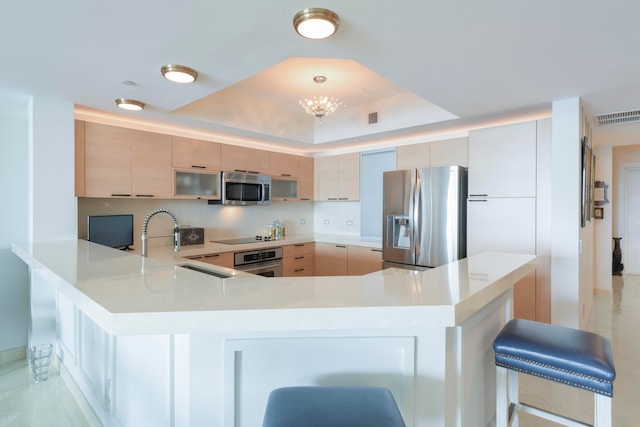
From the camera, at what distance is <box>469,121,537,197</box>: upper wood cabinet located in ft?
9.80

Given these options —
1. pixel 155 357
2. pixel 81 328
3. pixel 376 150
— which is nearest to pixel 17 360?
pixel 81 328

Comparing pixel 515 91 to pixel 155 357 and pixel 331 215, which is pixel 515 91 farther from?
pixel 331 215

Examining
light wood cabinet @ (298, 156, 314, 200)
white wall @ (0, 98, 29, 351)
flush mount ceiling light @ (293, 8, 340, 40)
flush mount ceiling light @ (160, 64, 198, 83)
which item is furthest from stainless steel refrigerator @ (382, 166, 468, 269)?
white wall @ (0, 98, 29, 351)

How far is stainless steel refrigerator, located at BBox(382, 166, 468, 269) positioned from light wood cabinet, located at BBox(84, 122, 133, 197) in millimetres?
2880

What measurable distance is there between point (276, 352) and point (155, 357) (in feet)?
1.88

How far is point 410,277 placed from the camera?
1.45m

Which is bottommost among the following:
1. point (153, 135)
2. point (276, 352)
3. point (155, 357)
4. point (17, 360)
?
point (17, 360)

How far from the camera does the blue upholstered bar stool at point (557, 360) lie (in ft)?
4.10

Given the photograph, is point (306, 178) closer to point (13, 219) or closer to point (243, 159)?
point (243, 159)

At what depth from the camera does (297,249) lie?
14.7 ft

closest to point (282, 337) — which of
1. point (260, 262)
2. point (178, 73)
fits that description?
point (178, 73)

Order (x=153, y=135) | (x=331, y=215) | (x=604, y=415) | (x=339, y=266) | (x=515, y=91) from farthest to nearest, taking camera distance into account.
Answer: (x=331, y=215)
(x=339, y=266)
(x=153, y=135)
(x=515, y=91)
(x=604, y=415)

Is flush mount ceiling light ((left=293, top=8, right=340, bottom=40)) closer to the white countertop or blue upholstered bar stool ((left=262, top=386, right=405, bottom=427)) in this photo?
the white countertop

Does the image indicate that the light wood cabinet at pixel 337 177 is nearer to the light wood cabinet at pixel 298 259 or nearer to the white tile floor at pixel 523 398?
the light wood cabinet at pixel 298 259
